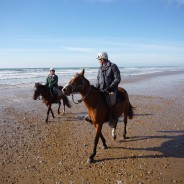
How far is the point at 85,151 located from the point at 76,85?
7.48 feet

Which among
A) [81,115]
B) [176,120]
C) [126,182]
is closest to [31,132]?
[81,115]

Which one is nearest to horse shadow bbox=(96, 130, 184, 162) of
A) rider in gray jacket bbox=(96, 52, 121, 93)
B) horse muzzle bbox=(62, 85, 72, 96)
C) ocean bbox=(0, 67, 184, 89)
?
rider in gray jacket bbox=(96, 52, 121, 93)

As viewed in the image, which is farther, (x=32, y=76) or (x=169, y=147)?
(x=32, y=76)

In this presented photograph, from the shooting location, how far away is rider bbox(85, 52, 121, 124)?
753 cm

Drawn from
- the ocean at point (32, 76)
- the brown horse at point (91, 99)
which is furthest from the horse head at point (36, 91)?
the ocean at point (32, 76)

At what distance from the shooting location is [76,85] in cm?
688

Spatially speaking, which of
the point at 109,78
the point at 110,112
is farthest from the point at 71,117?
the point at 109,78

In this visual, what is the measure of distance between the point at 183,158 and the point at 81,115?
22.7ft

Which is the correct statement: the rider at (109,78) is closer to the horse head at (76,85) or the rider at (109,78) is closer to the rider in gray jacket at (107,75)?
the rider in gray jacket at (107,75)

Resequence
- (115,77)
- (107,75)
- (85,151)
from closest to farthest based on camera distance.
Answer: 1. (115,77)
2. (107,75)
3. (85,151)

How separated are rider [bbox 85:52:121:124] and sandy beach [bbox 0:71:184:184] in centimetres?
125

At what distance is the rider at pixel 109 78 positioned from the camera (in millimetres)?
7530

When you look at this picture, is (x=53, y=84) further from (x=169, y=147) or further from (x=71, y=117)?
(x=169, y=147)

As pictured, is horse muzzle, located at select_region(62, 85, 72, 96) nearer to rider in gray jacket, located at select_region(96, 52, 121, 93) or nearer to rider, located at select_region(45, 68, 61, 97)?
rider in gray jacket, located at select_region(96, 52, 121, 93)
